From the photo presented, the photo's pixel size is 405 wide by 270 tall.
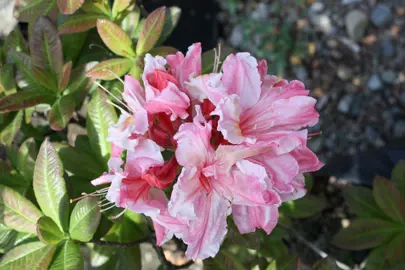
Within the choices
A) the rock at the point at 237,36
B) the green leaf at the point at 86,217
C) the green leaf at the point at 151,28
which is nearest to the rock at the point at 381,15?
the rock at the point at 237,36

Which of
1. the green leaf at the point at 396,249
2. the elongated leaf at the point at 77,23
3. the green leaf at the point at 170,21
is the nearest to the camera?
the elongated leaf at the point at 77,23

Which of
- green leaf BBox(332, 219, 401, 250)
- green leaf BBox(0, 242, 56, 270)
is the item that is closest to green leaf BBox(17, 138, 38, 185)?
green leaf BBox(0, 242, 56, 270)

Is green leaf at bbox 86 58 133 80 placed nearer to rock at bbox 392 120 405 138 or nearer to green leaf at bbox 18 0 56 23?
green leaf at bbox 18 0 56 23

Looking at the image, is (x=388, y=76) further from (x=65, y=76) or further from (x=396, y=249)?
(x=65, y=76)

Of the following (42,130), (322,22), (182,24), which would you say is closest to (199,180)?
(42,130)

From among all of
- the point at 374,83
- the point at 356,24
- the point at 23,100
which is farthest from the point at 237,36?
Answer: the point at 23,100

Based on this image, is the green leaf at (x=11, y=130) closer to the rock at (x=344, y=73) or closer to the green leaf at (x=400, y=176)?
the green leaf at (x=400, y=176)

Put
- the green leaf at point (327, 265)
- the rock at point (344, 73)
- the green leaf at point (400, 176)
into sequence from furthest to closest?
the rock at point (344, 73) → the green leaf at point (400, 176) → the green leaf at point (327, 265)
